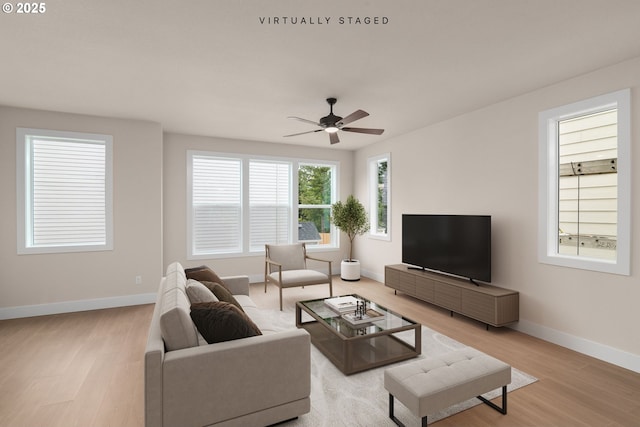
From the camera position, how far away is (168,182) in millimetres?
5504

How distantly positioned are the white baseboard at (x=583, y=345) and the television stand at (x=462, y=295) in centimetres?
17

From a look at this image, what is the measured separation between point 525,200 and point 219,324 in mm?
3585

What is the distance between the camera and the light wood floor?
2.20 meters

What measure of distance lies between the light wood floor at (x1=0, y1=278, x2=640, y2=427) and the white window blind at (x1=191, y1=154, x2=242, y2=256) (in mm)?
1838

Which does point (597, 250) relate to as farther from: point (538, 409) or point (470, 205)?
point (538, 409)

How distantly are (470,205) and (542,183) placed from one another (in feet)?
3.26

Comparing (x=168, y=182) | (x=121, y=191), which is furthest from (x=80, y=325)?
(x=168, y=182)

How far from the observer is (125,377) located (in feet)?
8.97

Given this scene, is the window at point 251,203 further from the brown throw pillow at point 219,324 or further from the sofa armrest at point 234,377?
the sofa armrest at point 234,377

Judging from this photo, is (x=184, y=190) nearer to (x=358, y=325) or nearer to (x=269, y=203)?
(x=269, y=203)

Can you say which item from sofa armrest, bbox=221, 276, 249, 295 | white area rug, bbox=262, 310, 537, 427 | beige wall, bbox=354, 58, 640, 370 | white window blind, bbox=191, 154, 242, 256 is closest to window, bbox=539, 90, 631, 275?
beige wall, bbox=354, 58, 640, 370

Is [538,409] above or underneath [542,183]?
underneath

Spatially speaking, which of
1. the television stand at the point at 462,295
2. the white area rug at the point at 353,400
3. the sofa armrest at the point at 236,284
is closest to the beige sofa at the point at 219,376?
the white area rug at the point at 353,400

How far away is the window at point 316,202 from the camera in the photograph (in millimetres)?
6680
